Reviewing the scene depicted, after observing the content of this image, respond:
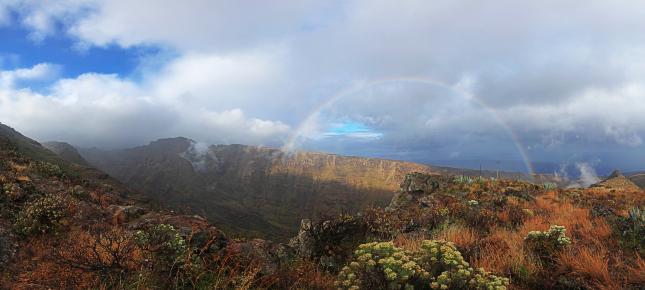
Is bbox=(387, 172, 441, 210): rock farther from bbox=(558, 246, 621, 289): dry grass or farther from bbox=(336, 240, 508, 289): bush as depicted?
bbox=(336, 240, 508, 289): bush

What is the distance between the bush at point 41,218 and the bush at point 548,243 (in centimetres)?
1429

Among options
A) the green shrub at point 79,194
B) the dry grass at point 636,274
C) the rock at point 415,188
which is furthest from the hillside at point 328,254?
the rock at point 415,188

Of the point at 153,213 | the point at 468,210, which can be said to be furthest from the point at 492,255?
the point at 153,213

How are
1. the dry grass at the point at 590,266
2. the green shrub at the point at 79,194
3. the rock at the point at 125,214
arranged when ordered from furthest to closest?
1. the green shrub at the point at 79,194
2. the rock at the point at 125,214
3. the dry grass at the point at 590,266

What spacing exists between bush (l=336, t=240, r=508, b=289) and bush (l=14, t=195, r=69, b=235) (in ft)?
36.6

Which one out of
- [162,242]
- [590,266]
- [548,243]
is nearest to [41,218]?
[162,242]

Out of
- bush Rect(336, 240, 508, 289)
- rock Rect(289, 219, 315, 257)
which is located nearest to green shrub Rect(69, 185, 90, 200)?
rock Rect(289, 219, 315, 257)

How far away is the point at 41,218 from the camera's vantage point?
12.3 meters

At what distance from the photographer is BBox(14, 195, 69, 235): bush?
1184 cm

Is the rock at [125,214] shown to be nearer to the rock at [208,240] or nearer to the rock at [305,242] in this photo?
the rock at [208,240]

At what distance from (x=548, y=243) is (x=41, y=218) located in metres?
15.1

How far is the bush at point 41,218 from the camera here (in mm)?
11836

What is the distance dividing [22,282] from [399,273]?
6916 millimetres

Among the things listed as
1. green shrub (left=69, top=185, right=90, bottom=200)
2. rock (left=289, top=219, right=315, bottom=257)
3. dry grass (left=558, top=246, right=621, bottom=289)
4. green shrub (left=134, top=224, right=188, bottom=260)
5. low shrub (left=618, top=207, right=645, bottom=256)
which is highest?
low shrub (left=618, top=207, right=645, bottom=256)
